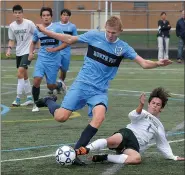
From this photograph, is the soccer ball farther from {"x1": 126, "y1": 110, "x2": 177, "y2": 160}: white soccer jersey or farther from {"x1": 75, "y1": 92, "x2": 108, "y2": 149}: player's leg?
{"x1": 126, "y1": 110, "x2": 177, "y2": 160}: white soccer jersey

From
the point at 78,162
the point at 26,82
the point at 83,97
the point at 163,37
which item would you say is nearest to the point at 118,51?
the point at 83,97

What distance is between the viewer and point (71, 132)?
474 inches

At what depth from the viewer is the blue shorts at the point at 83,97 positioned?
9.85 metres

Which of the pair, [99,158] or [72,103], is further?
[72,103]

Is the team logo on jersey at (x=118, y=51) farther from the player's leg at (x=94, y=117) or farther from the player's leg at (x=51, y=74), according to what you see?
the player's leg at (x=51, y=74)

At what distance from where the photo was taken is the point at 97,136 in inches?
456

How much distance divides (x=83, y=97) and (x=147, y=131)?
1.05 meters

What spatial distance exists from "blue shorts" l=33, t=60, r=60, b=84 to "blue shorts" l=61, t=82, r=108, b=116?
516cm

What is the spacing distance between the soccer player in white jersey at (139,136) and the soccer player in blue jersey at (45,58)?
557 cm

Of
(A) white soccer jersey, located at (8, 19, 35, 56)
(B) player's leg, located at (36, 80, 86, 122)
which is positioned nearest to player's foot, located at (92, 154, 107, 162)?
(B) player's leg, located at (36, 80, 86, 122)

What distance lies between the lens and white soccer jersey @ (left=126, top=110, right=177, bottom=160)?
9609mm

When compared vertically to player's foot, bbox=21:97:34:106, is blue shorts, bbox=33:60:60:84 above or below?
above

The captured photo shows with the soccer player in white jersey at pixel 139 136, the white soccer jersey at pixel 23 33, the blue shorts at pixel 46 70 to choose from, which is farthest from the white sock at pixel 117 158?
the white soccer jersey at pixel 23 33

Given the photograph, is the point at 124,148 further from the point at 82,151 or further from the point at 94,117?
the point at 82,151
